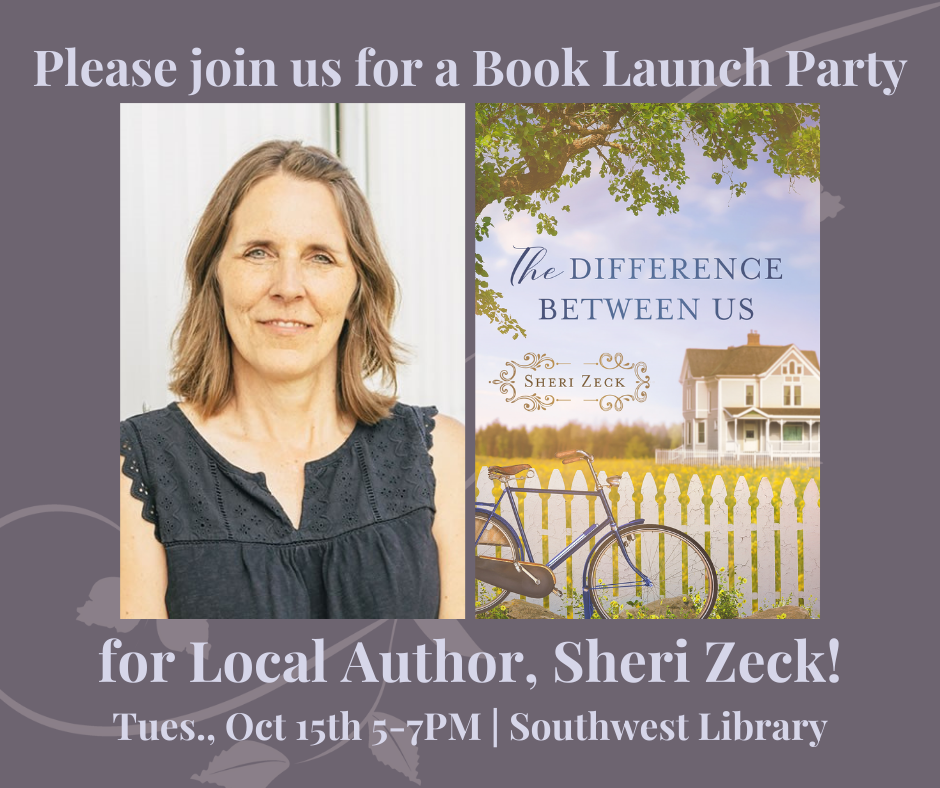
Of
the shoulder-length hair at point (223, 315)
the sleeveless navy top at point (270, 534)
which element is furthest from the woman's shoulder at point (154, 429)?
the shoulder-length hair at point (223, 315)

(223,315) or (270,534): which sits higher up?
(223,315)

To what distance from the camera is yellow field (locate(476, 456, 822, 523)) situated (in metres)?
4.64

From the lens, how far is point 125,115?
4.59 metres

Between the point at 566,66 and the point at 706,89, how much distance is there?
2.17ft

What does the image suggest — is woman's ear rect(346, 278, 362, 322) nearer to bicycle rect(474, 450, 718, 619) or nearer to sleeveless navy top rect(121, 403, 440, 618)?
sleeveless navy top rect(121, 403, 440, 618)

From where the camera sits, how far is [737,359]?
4637 millimetres

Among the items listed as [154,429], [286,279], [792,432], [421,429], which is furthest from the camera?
[792,432]

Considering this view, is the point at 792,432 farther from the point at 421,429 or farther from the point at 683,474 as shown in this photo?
the point at 421,429

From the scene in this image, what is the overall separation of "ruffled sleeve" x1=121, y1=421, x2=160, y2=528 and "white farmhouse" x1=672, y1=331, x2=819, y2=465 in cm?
237

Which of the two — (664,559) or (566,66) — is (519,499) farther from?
(566,66)

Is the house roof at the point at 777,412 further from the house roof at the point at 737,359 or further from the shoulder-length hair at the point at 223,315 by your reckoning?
the shoulder-length hair at the point at 223,315

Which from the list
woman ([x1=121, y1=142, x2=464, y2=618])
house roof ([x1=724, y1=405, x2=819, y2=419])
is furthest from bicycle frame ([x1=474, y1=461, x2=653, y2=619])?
house roof ([x1=724, y1=405, x2=819, y2=419])

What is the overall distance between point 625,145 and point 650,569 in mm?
1991

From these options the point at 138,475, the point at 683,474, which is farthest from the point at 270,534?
the point at 683,474
